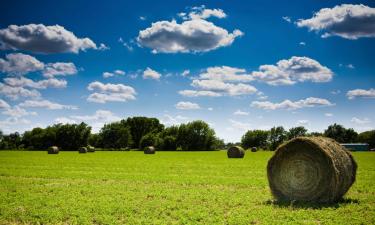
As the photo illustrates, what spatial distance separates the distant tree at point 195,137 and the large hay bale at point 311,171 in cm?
12122

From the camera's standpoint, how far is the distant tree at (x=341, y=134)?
602ft

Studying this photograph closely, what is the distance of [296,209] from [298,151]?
3.35 meters

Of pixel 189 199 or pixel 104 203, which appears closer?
pixel 104 203

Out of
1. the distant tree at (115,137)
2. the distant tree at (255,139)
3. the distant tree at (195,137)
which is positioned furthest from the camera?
the distant tree at (255,139)

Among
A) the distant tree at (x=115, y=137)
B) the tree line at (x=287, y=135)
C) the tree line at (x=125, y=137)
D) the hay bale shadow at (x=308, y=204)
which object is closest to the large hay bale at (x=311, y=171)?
the hay bale shadow at (x=308, y=204)

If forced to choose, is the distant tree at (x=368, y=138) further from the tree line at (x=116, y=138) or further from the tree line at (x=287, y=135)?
the tree line at (x=116, y=138)

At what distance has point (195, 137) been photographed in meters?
139

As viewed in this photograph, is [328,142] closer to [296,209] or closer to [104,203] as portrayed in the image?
[296,209]

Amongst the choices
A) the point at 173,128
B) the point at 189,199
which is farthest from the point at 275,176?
the point at 173,128

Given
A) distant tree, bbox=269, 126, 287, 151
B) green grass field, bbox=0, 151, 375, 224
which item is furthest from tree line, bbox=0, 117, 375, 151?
green grass field, bbox=0, 151, 375, 224

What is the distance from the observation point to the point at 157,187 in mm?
18000

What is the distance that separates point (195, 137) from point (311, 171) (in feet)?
409

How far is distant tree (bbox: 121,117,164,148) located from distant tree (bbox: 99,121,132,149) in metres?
13.5

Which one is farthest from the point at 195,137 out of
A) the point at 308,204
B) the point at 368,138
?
the point at 308,204
